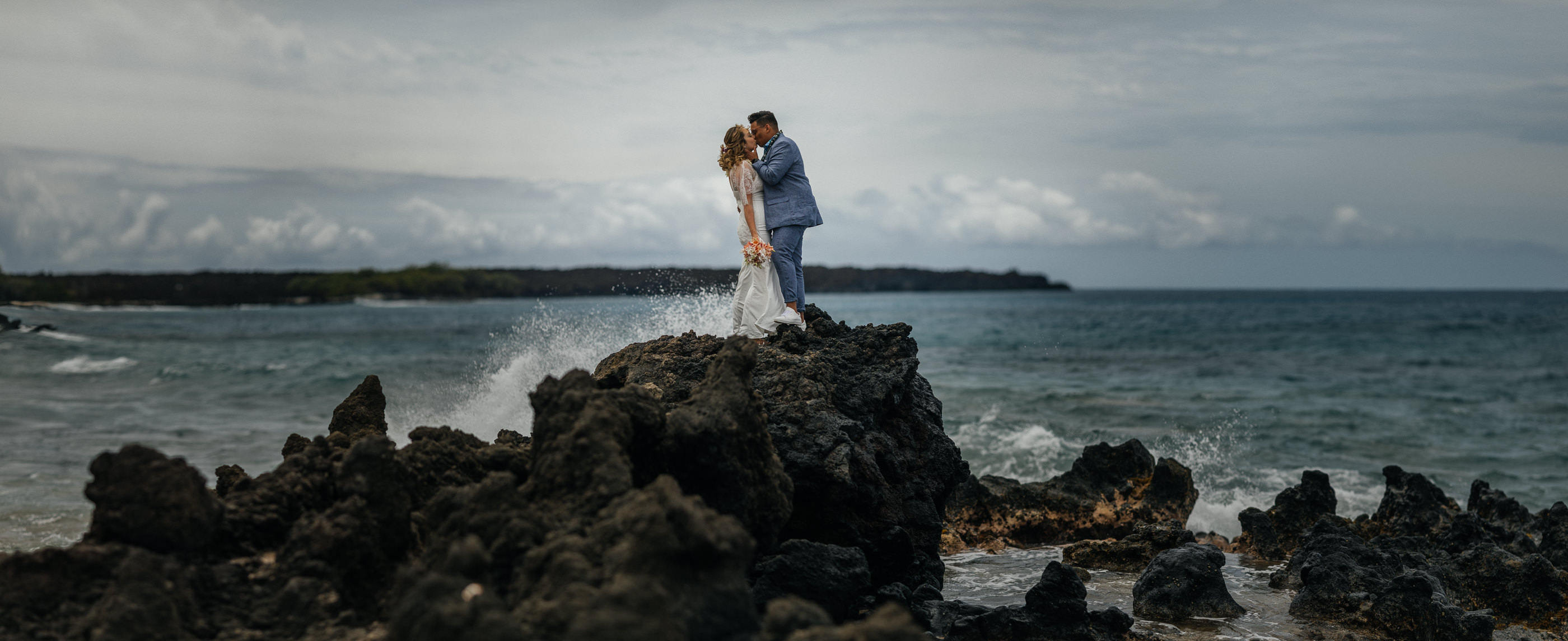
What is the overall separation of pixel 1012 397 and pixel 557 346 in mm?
10554

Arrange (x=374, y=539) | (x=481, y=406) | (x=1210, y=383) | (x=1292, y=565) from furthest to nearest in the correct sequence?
(x=1210, y=383) < (x=481, y=406) < (x=1292, y=565) < (x=374, y=539)

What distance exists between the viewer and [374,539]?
11.0 ft

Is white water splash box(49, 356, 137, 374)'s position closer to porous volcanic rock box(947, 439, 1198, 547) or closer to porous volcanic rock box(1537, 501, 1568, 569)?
porous volcanic rock box(947, 439, 1198, 547)

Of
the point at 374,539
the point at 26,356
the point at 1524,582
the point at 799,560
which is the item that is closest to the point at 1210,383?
the point at 1524,582

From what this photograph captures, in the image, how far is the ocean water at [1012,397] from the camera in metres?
11.0

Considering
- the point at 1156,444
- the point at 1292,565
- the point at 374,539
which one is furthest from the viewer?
the point at 1156,444

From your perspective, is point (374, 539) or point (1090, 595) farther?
point (1090, 595)

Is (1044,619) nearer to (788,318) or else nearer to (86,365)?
(788,318)

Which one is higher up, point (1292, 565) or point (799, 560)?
point (799, 560)

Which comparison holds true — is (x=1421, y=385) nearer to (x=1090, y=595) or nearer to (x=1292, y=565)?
(x=1292, y=565)

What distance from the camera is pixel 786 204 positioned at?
23.1 feet

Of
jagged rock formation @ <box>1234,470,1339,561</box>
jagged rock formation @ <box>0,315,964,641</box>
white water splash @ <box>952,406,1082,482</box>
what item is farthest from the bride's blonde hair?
white water splash @ <box>952,406,1082,482</box>

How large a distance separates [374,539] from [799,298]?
421 cm

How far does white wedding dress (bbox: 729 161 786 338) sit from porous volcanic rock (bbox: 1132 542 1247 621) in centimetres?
298
